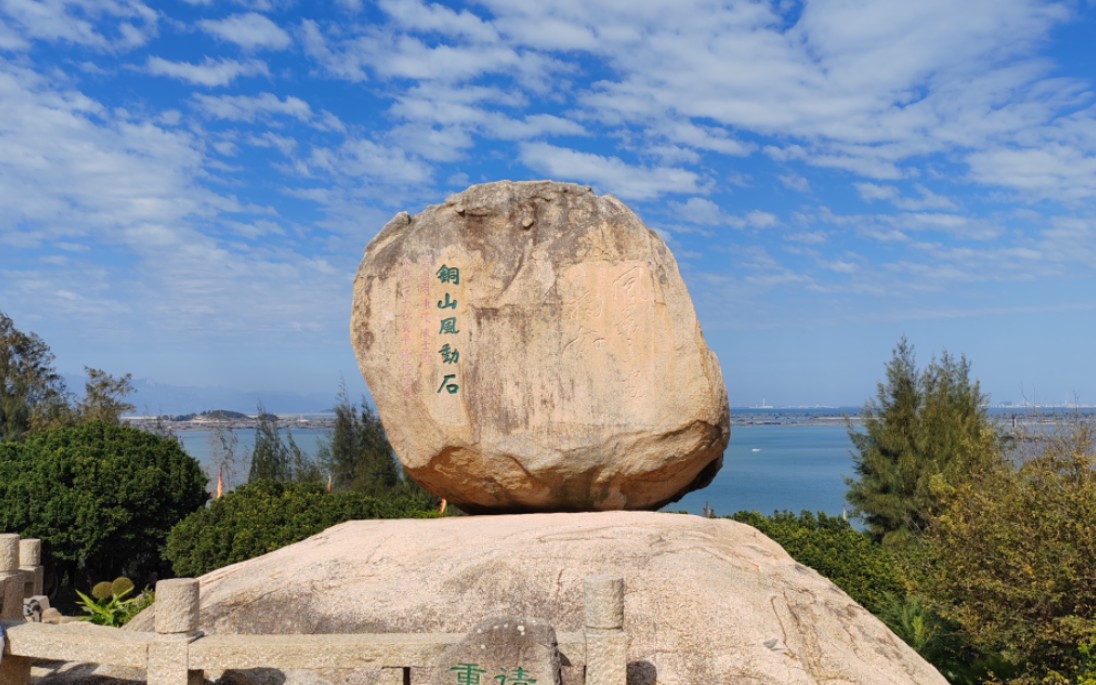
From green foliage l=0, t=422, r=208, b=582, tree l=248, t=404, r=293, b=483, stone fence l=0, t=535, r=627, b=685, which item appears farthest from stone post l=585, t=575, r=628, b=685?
tree l=248, t=404, r=293, b=483

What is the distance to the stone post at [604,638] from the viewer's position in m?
5.34

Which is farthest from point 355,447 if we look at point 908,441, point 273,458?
point 908,441

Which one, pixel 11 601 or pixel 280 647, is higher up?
pixel 11 601

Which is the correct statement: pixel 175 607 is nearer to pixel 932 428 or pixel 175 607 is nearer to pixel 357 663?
pixel 357 663

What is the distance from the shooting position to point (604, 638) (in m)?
5.34

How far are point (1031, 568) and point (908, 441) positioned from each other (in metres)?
9.79

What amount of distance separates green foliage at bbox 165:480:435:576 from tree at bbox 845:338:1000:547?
849cm

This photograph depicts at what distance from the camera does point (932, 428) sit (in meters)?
16.1

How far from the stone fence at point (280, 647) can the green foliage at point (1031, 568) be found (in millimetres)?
3595

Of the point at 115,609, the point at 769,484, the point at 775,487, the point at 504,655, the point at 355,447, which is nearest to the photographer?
the point at 504,655

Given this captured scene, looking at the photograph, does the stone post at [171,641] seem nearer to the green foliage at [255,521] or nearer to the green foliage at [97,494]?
the green foliage at [255,521]

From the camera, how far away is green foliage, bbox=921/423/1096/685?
6906 millimetres

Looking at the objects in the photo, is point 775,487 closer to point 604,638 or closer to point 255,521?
point 255,521

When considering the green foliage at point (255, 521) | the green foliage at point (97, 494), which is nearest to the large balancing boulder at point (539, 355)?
the green foliage at point (255, 521)
